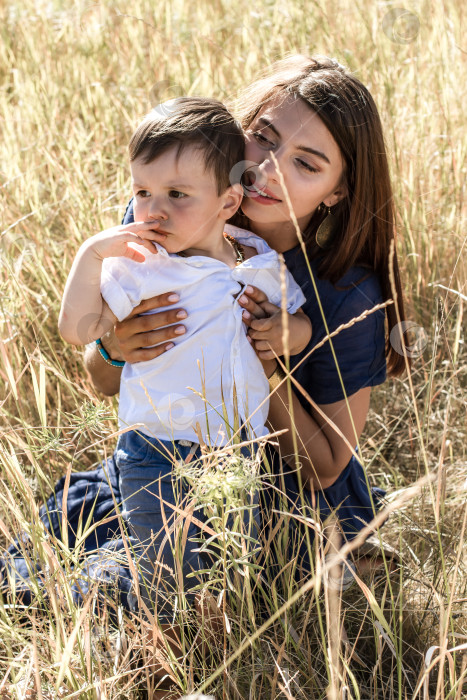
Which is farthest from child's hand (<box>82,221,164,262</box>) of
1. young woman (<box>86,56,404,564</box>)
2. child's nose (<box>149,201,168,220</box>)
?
young woman (<box>86,56,404,564</box>)

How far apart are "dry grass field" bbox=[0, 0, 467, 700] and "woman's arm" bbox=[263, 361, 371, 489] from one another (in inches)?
4.3

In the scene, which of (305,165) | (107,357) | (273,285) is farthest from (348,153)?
(107,357)

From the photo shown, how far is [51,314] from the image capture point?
227 centimetres

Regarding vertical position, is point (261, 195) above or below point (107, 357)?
above

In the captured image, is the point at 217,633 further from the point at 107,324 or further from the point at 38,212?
the point at 38,212

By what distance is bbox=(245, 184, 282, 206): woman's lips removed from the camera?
1.62 meters

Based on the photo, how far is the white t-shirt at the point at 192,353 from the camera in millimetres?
1446

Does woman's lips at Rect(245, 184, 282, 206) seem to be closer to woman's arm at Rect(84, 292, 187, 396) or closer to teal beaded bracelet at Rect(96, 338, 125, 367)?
woman's arm at Rect(84, 292, 187, 396)

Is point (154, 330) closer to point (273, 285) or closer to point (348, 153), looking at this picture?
point (273, 285)

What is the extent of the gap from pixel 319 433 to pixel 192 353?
437 mm

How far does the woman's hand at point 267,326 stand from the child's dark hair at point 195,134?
24 cm

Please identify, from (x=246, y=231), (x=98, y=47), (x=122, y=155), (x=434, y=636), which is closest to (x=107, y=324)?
(x=246, y=231)

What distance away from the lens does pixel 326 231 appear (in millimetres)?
1805

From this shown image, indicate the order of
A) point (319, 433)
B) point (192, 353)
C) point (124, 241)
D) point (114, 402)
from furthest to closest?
point (114, 402) → point (319, 433) → point (192, 353) → point (124, 241)
